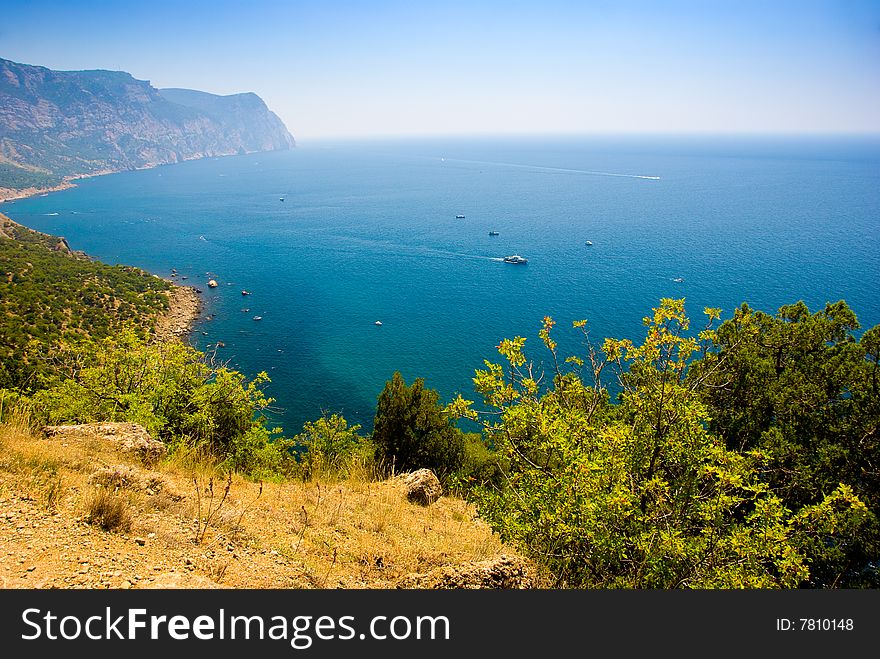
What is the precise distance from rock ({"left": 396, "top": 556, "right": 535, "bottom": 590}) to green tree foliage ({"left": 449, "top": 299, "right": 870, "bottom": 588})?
1.19ft

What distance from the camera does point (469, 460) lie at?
2441 cm

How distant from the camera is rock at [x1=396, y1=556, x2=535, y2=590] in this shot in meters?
6.55

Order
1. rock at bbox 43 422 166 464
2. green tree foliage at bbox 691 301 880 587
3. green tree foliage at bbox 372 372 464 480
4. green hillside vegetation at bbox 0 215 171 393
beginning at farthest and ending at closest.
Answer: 1. green hillside vegetation at bbox 0 215 171 393
2. green tree foliage at bbox 372 372 464 480
3. green tree foliage at bbox 691 301 880 587
4. rock at bbox 43 422 166 464

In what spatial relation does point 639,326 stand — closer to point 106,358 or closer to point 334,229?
point 106,358

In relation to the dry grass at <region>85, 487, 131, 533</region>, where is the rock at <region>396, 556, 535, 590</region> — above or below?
below

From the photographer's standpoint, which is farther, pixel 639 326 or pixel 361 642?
pixel 639 326

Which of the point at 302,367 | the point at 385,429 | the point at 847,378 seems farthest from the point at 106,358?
the point at 302,367

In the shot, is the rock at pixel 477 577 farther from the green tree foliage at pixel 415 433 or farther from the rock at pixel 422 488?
the green tree foliage at pixel 415 433

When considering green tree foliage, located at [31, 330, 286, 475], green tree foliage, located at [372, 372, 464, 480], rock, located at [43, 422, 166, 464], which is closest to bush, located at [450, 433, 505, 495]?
green tree foliage, located at [372, 372, 464, 480]

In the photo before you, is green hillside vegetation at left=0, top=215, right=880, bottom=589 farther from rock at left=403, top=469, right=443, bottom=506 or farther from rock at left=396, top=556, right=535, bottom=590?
rock at left=403, top=469, right=443, bottom=506

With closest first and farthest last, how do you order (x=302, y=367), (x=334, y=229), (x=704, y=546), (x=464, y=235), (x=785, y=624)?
(x=785, y=624) < (x=704, y=546) < (x=302, y=367) < (x=464, y=235) < (x=334, y=229)

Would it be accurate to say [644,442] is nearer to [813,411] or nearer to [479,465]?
[813,411]

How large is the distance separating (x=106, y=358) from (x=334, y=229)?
403 ft

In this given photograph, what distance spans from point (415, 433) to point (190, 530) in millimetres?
17746
